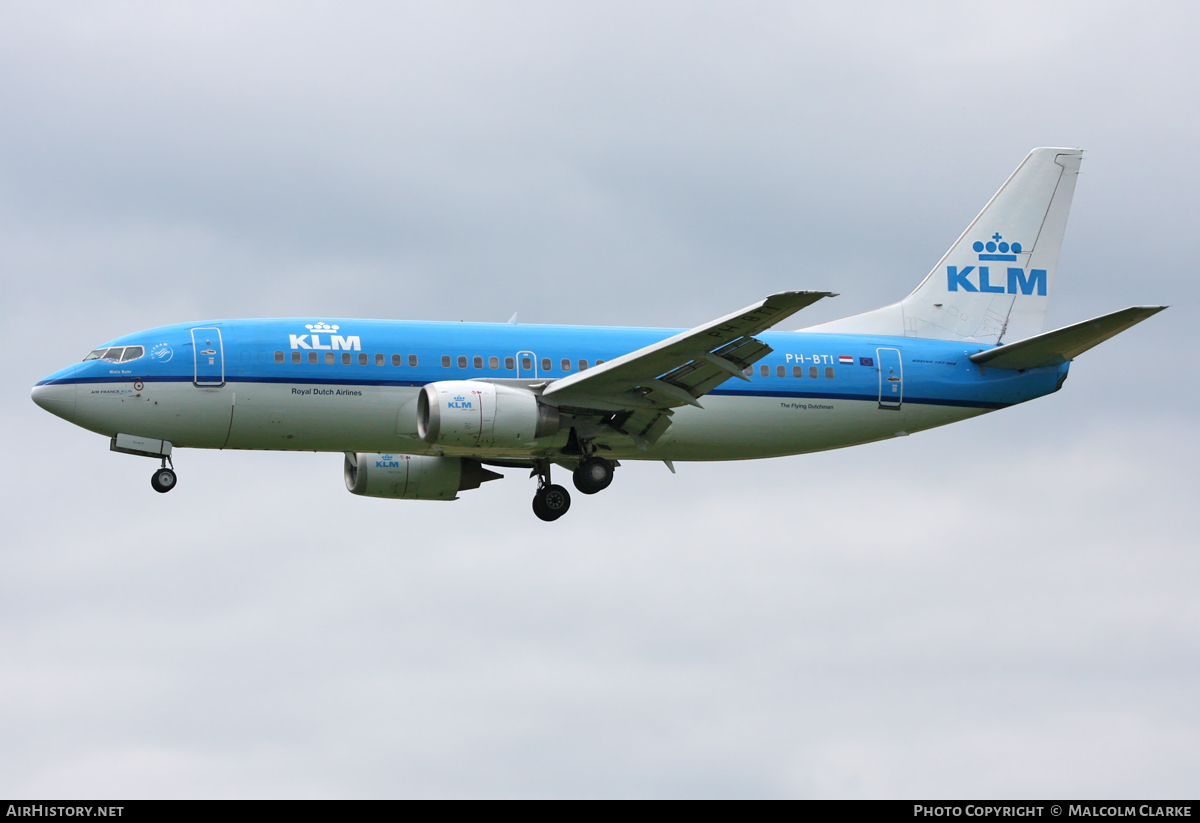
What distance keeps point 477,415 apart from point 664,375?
489cm

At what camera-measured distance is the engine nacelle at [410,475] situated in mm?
45000

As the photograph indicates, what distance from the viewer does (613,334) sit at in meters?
42.8

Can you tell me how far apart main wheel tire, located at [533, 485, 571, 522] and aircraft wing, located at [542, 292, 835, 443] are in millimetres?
2944

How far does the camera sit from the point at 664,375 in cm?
3941

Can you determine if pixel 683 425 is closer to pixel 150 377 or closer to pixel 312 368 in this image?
pixel 312 368

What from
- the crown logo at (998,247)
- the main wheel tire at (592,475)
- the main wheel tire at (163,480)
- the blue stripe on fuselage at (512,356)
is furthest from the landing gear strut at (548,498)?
the crown logo at (998,247)

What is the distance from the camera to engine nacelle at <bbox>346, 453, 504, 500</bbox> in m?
45.0

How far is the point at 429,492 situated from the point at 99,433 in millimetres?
9928

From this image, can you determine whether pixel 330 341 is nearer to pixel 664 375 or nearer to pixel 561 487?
pixel 561 487

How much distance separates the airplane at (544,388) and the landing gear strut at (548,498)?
5 centimetres

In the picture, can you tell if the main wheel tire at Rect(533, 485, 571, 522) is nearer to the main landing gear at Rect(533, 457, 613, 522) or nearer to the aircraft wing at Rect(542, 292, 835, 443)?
the main landing gear at Rect(533, 457, 613, 522)

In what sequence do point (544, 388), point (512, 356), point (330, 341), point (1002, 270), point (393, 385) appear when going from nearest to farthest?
point (393, 385), point (330, 341), point (544, 388), point (512, 356), point (1002, 270)

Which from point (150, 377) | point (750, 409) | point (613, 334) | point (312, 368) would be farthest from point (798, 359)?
point (150, 377)

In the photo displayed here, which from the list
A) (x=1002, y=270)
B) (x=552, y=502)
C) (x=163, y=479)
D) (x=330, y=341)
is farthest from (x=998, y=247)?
(x=163, y=479)
